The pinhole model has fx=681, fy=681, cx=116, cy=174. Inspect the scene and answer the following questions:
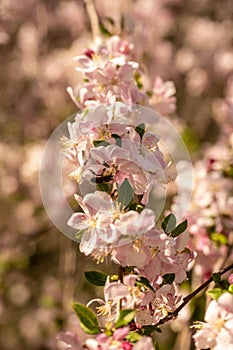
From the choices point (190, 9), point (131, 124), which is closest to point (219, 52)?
point (190, 9)

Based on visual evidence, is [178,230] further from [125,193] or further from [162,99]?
[162,99]

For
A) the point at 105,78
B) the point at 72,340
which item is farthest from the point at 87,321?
the point at 105,78

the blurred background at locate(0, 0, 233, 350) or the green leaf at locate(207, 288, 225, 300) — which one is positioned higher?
the green leaf at locate(207, 288, 225, 300)

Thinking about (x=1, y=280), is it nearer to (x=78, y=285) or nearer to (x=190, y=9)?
(x=78, y=285)

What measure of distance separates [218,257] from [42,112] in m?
2.13

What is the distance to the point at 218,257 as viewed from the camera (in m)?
1.89

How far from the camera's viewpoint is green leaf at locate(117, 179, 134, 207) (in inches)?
46.3

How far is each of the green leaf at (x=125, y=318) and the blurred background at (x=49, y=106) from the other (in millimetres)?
1601

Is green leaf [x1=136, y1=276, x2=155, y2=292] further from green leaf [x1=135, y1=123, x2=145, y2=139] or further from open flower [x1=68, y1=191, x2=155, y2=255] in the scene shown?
green leaf [x1=135, y1=123, x2=145, y2=139]

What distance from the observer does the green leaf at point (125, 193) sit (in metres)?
1.18

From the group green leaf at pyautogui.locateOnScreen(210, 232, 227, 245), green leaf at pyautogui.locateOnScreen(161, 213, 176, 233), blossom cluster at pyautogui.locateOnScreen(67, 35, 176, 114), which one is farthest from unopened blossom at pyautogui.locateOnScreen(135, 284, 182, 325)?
green leaf at pyautogui.locateOnScreen(210, 232, 227, 245)

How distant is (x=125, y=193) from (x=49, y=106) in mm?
2229

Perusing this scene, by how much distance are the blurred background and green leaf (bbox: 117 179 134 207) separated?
5.03ft

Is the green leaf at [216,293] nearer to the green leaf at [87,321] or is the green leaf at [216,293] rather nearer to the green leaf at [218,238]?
the green leaf at [87,321]
